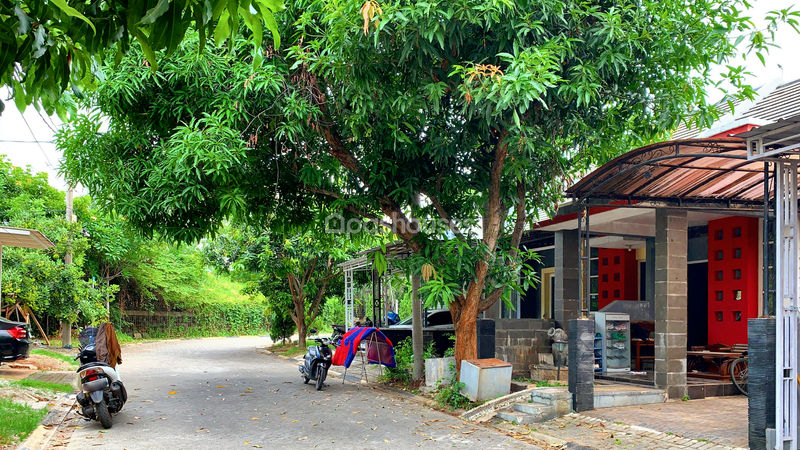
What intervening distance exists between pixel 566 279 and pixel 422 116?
6065mm

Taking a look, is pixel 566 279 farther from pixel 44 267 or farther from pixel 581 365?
pixel 44 267

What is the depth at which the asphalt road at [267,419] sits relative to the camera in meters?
8.90

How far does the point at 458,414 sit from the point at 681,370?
3.39 meters

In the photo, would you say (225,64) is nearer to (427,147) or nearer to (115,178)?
(115,178)

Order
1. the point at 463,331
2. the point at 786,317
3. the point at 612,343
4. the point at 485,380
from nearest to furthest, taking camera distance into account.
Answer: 1. the point at 786,317
2. the point at 485,380
3. the point at 463,331
4. the point at 612,343

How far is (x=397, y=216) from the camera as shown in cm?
1182

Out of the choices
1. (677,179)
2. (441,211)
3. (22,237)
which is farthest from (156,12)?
(22,237)

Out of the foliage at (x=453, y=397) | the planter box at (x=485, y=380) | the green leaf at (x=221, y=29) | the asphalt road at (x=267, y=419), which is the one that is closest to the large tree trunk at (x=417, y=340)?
the asphalt road at (x=267, y=419)

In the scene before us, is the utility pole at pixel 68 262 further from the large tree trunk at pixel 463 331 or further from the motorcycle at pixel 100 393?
the large tree trunk at pixel 463 331

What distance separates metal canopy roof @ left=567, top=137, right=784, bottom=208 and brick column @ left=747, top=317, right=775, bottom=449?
103 inches

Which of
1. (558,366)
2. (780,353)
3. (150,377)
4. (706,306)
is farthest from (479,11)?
(150,377)

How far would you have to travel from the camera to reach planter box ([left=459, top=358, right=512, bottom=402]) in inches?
437

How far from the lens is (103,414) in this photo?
31.3 feet

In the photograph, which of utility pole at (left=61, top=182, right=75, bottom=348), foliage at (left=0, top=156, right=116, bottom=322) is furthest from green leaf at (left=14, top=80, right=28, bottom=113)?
utility pole at (left=61, top=182, right=75, bottom=348)
